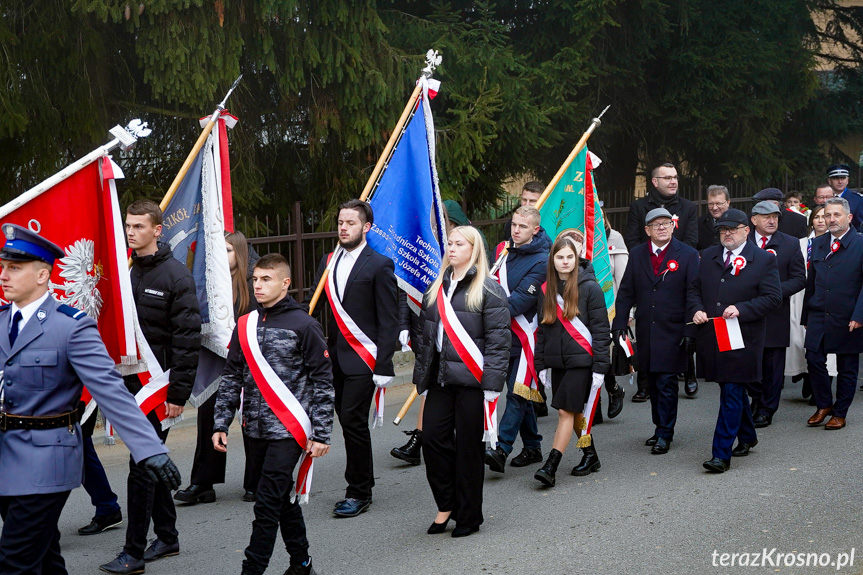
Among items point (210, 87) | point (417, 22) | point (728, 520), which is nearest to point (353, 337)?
point (728, 520)

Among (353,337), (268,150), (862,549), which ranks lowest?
(862,549)

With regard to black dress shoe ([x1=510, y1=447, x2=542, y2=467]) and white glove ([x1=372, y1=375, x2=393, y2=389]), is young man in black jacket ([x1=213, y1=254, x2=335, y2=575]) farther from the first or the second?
black dress shoe ([x1=510, y1=447, x2=542, y2=467])

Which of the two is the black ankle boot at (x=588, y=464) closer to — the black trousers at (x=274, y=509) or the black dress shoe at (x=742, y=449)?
the black dress shoe at (x=742, y=449)

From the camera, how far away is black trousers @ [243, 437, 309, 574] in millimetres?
5031

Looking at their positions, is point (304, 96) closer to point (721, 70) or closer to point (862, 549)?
point (721, 70)

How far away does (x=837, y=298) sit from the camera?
8.96m

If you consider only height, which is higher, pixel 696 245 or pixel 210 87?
pixel 210 87

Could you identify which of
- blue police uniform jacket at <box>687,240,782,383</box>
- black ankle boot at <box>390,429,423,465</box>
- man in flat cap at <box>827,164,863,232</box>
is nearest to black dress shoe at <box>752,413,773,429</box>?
blue police uniform jacket at <box>687,240,782,383</box>

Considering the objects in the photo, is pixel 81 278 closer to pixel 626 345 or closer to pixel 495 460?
pixel 495 460

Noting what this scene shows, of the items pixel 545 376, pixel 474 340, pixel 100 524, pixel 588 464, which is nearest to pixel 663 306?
pixel 545 376

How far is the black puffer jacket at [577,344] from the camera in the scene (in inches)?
286

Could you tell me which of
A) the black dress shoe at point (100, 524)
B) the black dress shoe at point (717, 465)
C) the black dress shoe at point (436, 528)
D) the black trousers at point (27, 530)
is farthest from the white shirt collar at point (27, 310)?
the black dress shoe at point (717, 465)

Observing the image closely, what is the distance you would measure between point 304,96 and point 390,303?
6228 mm

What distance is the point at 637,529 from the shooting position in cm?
613
